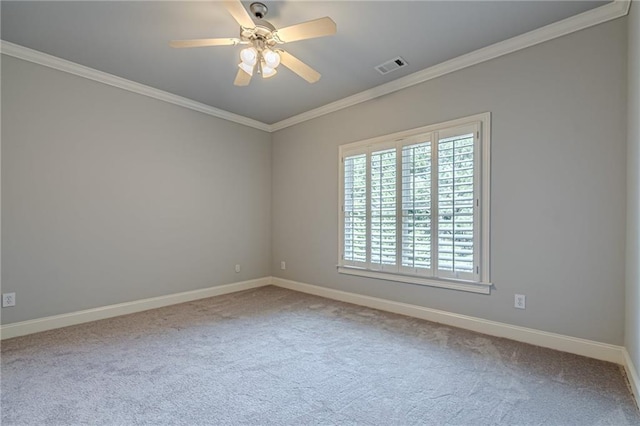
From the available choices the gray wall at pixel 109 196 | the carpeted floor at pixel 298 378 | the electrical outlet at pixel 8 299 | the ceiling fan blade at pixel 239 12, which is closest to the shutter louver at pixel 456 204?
the carpeted floor at pixel 298 378

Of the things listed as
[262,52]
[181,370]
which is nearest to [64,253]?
[181,370]

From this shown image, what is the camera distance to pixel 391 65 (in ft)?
10.9

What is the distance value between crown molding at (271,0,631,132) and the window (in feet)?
1.87

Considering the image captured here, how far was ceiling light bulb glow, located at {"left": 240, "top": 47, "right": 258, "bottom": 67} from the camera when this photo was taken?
7.63ft

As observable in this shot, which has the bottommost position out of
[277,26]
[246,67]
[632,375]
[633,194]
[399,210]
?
[632,375]

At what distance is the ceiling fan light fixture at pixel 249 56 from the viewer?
2.33 m

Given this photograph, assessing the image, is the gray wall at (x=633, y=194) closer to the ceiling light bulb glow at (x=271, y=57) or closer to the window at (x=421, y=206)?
the window at (x=421, y=206)

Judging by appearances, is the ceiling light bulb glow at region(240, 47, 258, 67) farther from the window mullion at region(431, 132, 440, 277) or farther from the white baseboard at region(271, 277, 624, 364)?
the white baseboard at region(271, 277, 624, 364)

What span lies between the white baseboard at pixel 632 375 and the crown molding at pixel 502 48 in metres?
2.57

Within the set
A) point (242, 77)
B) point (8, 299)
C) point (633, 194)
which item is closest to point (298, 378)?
point (242, 77)

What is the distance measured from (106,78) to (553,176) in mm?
4664

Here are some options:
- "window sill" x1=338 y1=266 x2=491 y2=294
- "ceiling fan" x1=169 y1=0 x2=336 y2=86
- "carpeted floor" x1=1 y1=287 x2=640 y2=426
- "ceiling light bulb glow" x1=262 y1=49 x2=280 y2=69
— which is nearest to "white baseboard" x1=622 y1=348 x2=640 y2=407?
"carpeted floor" x1=1 y1=287 x2=640 y2=426

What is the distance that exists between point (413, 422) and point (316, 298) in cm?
274

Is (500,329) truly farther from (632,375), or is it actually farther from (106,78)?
(106,78)
